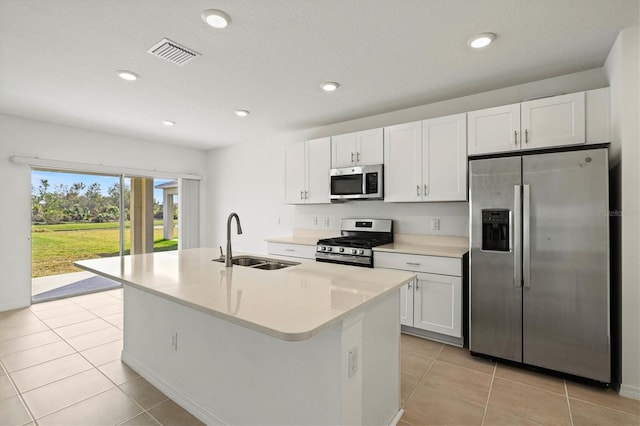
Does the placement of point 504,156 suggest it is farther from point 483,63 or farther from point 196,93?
point 196,93

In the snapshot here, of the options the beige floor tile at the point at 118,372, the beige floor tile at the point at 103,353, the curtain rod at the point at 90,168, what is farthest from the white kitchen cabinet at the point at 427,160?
the curtain rod at the point at 90,168

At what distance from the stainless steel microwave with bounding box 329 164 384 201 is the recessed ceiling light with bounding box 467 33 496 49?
1.49 m

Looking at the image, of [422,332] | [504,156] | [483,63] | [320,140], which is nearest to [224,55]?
[320,140]

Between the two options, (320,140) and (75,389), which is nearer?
(75,389)

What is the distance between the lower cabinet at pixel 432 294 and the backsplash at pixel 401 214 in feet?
2.01

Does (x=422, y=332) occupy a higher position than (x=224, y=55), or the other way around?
(x=224, y=55)

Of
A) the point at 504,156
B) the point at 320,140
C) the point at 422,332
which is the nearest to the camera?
the point at 504,156

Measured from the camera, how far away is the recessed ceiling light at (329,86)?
2.90 metres

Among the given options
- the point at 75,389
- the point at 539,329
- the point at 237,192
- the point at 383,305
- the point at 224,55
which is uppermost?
the point at 224,55

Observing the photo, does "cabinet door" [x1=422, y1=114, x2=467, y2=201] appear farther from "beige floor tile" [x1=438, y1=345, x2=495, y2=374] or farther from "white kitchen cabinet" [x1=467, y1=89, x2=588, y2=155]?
"beige floor tile" [x1=438, y1=345, x2=495, y2=374]

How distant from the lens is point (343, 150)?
382 centimetres

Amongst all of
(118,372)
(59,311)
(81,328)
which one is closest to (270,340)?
(118,372)

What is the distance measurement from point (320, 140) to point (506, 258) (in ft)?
8.29

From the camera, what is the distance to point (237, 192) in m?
5.60
